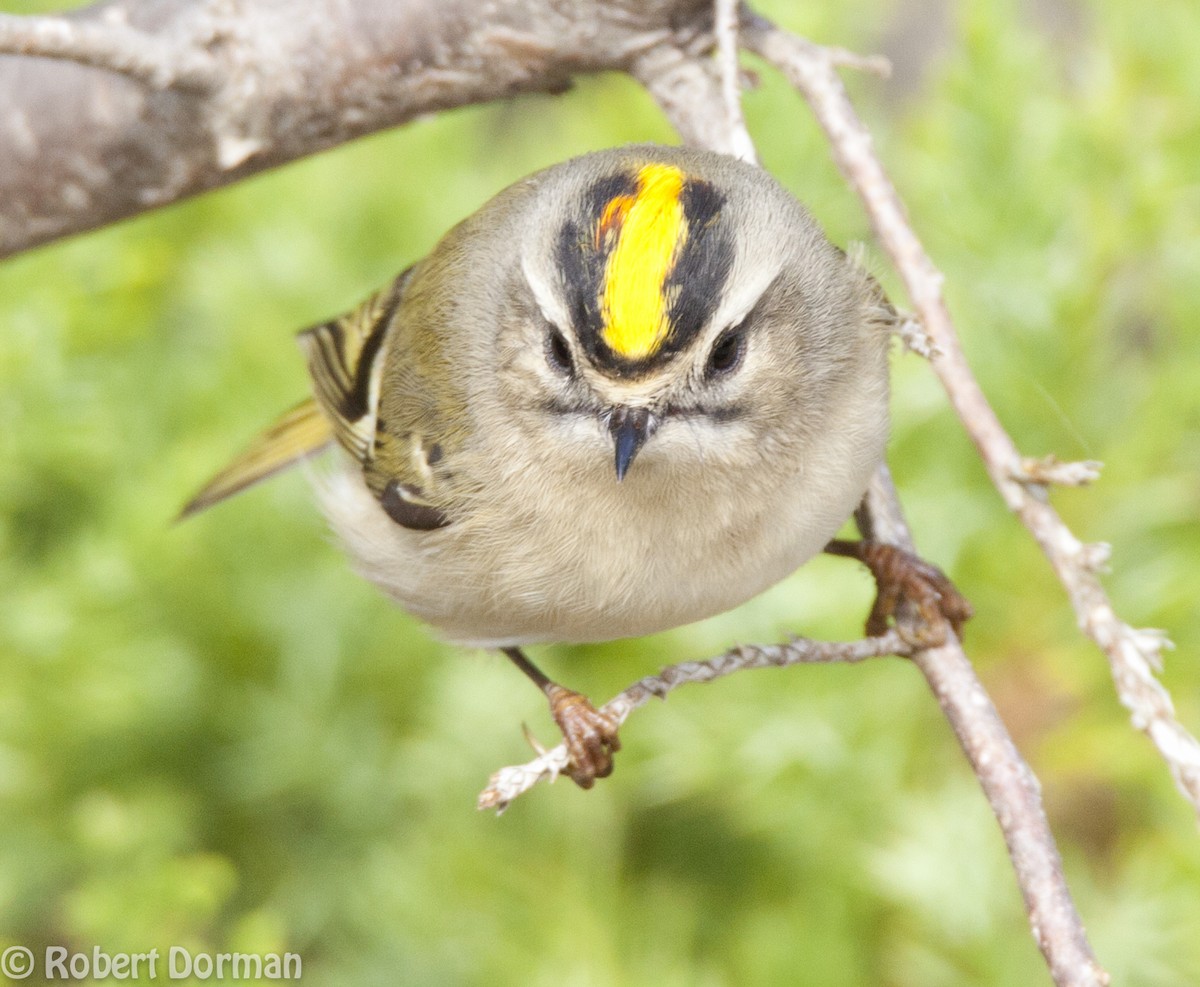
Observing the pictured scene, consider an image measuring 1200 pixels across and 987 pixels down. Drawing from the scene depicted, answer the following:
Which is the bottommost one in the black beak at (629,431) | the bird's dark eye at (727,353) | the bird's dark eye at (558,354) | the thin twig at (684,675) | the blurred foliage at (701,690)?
the blurred foliage at (701,690)

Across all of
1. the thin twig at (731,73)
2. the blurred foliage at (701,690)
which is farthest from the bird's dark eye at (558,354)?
the blurred foliage at (701,690)

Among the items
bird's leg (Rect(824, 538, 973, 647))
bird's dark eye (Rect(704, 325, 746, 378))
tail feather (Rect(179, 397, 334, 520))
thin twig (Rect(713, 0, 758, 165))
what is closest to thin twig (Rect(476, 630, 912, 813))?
bird's leg (Rect(824, 538, 973, 647))

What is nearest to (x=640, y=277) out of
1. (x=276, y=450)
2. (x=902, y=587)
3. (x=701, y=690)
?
(x=902, y=587)

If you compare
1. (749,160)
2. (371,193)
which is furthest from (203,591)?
(749,160)

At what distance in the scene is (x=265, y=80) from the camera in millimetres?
1812

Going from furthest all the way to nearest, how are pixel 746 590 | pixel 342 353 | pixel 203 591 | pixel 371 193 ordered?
pixel 371 193
pixel 203 591
pixel 342 353
pixel 746 590

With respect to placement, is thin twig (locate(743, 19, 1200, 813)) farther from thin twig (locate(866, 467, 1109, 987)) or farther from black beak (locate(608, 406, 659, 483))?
black beak (locate(608, 406, 659, 483))

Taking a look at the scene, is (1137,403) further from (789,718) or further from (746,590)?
(746,590)

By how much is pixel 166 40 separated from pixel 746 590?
972 millimetres

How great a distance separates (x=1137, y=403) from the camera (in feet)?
9.59

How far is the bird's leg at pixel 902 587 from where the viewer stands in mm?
1733

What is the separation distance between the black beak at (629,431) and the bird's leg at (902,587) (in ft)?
1.28

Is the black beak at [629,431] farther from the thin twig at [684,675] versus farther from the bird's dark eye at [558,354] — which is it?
the thin twig at [684,675]

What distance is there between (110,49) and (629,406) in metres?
0.74
